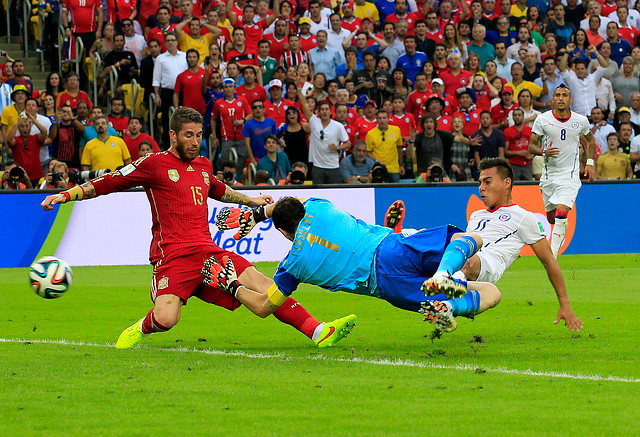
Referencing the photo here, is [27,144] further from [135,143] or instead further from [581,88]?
[581,88]

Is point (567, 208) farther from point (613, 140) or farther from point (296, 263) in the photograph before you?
point (296, 263)

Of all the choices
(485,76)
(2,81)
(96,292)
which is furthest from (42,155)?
(485,76)

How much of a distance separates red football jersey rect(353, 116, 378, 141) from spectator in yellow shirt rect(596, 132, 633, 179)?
4.77m

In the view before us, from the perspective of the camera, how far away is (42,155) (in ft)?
62.9

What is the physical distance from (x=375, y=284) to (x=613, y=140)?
14.6 m

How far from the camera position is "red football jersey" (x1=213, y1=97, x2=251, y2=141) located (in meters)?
19.8

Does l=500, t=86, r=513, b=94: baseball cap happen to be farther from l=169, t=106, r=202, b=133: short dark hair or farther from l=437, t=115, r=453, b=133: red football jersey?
l=169, t=106, r=202, b=133: short dark hair

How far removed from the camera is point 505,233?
8.51 meters

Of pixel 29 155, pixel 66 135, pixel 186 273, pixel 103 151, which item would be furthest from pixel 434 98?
pixel 186 273

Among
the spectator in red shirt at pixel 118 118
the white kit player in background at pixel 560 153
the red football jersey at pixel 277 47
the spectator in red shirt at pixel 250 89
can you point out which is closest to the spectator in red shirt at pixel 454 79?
the red football jersey at pixel 277 47

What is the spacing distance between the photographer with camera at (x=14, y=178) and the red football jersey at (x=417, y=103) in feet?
26.9

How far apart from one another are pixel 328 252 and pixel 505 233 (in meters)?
1.74

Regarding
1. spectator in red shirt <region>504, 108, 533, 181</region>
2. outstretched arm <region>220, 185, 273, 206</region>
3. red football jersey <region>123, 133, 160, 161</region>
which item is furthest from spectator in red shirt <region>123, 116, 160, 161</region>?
outstretched arm <region>220, 185, 273, 206</region>

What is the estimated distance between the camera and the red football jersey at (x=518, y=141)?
20734 mm
